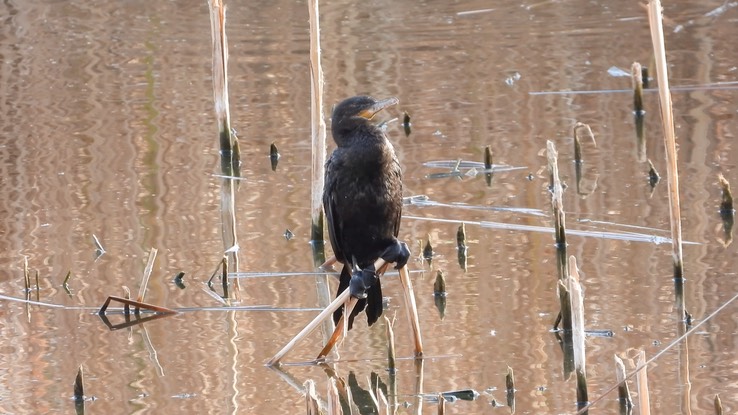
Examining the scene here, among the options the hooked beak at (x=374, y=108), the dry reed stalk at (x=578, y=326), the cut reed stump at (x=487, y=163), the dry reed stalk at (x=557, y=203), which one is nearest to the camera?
the dry reed stalk at (x=578, y=326)

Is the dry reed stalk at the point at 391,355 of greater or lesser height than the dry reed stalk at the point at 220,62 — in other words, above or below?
below

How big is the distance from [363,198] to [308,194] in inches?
102

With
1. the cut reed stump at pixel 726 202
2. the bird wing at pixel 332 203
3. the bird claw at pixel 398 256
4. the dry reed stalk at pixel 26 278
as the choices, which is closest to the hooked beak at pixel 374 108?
the bird wing at pixel 332 203

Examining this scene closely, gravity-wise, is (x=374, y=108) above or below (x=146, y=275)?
above

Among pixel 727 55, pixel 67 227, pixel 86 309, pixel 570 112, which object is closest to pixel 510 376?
pixel 86 309

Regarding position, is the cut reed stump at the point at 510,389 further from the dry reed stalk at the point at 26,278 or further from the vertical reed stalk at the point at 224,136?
the dry reed stalk at the point at 26,278

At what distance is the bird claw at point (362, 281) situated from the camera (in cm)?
495

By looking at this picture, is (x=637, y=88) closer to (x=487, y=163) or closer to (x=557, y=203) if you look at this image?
(x=487, y=163)

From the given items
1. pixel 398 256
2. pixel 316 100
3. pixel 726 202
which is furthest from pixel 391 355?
pixel 726 202

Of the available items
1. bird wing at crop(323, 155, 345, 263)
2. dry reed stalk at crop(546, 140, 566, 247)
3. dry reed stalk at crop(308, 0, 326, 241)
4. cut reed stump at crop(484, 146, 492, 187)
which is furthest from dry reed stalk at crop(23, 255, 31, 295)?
cut reed stump at crop(484, 146, 492, 187)

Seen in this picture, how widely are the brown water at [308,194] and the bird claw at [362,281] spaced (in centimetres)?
35

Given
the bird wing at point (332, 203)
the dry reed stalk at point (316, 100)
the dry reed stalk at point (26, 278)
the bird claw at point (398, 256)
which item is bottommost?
the dry reed stalk at point (26, 278)

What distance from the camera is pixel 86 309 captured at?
593cm

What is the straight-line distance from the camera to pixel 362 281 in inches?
197
